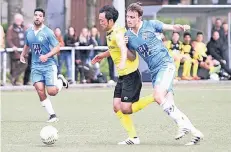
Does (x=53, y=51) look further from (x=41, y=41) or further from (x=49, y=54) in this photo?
(x=41, y=41)

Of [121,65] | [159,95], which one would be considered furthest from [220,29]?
[121,65]

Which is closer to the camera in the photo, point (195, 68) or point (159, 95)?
point (159, 95)

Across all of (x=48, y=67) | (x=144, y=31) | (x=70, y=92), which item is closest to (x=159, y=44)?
(x=144, y=31)

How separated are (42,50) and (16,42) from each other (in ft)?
31.1

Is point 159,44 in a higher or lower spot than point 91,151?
higher

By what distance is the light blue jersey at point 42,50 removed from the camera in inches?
591

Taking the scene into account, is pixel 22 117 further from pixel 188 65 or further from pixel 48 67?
pixel 188 65

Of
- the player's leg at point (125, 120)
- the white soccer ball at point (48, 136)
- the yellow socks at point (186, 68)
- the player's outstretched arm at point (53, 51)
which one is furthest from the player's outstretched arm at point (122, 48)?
the yellow socks at point (186, 68)

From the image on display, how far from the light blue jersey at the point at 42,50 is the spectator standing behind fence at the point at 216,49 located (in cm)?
1182

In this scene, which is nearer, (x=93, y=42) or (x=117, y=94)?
(x=117, y=94)

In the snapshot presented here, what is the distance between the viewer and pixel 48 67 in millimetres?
15141

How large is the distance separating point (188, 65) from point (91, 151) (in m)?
15.5

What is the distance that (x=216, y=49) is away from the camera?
26469 mm

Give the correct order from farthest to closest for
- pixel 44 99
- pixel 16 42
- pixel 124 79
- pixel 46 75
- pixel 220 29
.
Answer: pixel 220 29 < pixel 16 42 < pixel 44 99 < pixel 46 75 < pixel 124 79
